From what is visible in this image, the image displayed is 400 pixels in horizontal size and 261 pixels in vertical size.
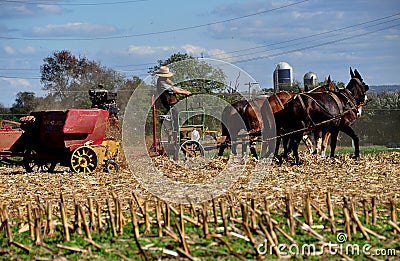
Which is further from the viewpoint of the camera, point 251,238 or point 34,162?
point 34,162

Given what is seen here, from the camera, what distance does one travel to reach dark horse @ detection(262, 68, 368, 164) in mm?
19031

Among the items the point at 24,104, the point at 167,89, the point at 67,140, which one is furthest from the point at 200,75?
the point at 24,104

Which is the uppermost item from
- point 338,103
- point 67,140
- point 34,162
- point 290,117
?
point 338,103

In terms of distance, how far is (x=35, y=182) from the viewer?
16312mm

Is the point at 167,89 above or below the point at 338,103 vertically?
above

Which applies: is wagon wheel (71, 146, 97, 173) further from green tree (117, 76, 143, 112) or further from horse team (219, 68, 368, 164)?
green tree (117, 76, 143, 112)

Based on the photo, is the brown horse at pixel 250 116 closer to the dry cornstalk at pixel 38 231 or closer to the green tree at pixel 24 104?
the dry cornstalk at pixel 38 231

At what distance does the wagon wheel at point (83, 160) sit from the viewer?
1802 centimetres

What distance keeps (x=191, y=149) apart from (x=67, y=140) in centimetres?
351

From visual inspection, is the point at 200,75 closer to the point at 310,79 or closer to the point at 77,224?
the point at 77,224

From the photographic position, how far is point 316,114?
63.1 feet

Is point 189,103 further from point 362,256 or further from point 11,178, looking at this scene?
point 362,256

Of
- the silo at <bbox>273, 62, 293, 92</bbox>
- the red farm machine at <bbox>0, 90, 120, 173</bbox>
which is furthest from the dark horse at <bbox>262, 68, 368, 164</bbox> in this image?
the silo at <bbox>273, 62, 293, 92</bbox>

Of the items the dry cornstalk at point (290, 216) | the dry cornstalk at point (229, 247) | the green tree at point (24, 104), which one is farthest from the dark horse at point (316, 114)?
the green tree at point (24, 104)
